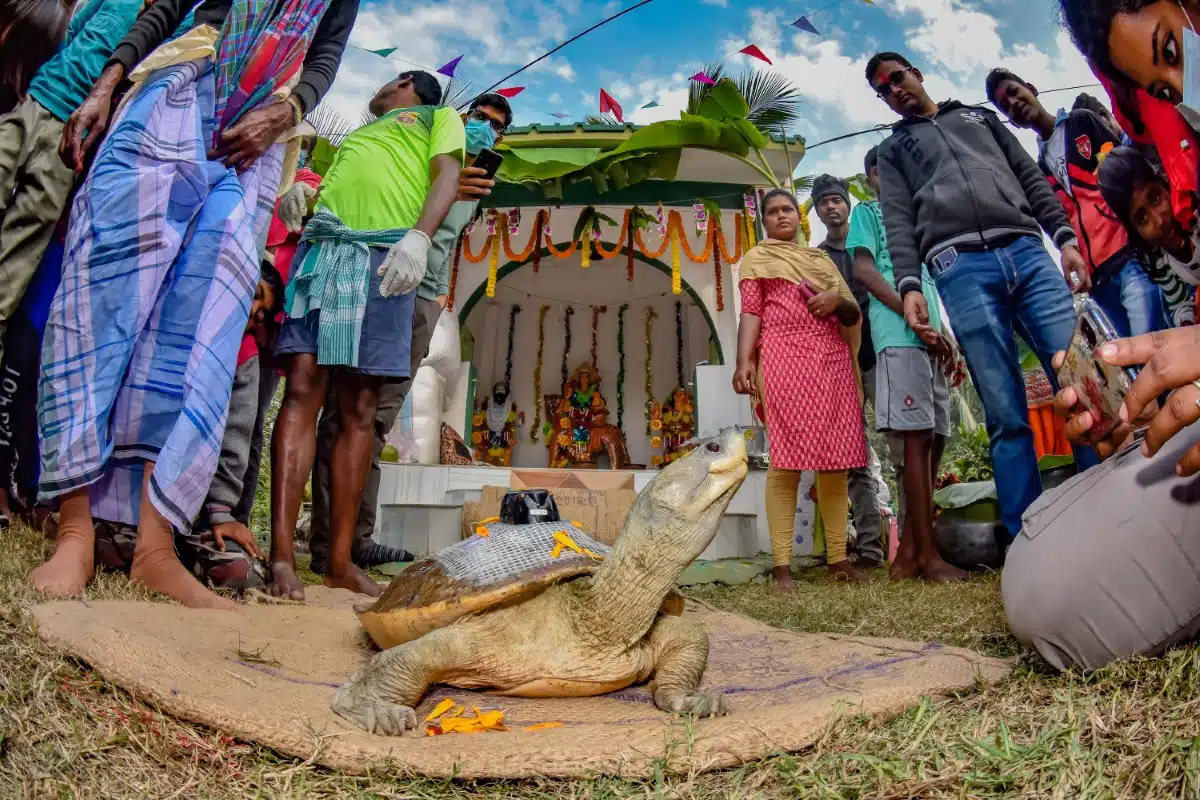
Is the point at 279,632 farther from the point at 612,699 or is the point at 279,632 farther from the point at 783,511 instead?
the point at 783,511

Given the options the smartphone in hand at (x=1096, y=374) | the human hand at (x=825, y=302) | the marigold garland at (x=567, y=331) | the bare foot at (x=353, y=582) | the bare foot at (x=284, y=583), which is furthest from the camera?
the marigold garland at (x=567, y=331)

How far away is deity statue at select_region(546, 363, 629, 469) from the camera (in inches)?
473

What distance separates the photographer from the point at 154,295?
6.75 ft

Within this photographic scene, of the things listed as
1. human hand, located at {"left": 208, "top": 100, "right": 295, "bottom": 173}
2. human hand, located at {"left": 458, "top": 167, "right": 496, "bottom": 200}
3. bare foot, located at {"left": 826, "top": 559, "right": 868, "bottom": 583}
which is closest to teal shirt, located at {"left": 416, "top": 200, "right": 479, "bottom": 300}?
human hand, located at {"left": 458, "top": 167, "right": 496, "bottom": 200}

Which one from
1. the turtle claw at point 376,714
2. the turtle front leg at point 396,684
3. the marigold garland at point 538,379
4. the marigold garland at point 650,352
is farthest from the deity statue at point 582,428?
the turtle claw at point 376,714

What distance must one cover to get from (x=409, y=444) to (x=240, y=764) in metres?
6.29

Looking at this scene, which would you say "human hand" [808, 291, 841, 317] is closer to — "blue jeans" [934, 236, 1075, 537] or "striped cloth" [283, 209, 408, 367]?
"blue jeans" [934, 236, 1075, 537]

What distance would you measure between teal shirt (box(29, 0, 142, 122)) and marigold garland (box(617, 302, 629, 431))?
1059 cm

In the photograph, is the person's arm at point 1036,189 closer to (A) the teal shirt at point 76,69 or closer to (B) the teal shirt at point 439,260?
(B) the teal shirt at point 439,260

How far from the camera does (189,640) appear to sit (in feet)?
5.14

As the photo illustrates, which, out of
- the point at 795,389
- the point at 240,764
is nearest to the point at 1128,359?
the point at 240,764

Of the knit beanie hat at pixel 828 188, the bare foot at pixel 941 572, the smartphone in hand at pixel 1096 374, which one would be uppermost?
the knit beanie hat at pixel 828 188

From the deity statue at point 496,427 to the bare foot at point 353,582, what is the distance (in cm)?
891

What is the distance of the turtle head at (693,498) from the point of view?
4.46 ft
